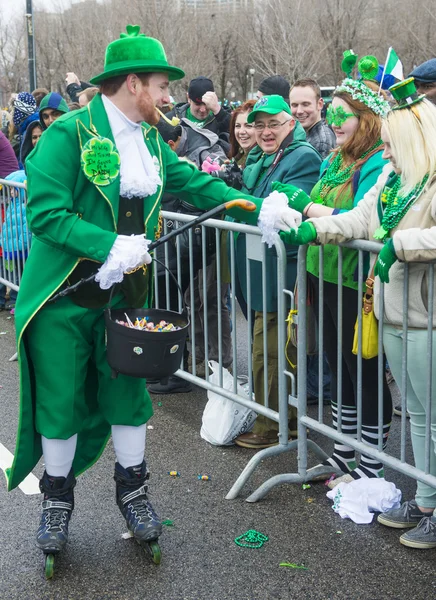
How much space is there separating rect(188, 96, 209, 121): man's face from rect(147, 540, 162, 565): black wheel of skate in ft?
15.7

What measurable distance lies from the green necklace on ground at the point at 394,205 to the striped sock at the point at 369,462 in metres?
1.00

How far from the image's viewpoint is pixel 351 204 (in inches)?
160

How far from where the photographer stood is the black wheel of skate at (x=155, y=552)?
3.42 m

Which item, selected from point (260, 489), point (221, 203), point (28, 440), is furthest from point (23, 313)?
point (260, 489)

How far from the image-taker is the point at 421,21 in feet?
160

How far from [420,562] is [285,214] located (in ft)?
5.22

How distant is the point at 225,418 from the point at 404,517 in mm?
1325

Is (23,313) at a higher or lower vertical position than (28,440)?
higher

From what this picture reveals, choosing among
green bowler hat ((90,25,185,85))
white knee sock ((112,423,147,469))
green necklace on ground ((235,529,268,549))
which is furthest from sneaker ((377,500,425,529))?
green bowler hat ((90,25,185,85))

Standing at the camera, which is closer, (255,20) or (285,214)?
(285,214)

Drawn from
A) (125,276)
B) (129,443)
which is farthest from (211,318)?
(125,276)

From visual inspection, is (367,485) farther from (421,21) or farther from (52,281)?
(421,21)

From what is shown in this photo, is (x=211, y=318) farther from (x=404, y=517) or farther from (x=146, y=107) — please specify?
(x=146, y=107)

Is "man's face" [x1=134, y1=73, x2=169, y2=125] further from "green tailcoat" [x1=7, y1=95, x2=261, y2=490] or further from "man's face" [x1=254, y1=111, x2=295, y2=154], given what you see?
"man's face" [x1=254, y1=111, x2=295, y2=154]
